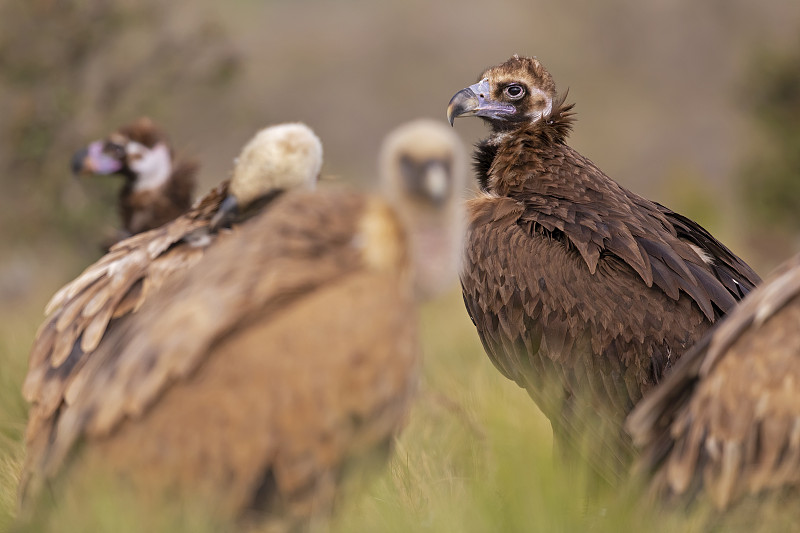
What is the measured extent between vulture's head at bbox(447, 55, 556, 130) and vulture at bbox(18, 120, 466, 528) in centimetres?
268

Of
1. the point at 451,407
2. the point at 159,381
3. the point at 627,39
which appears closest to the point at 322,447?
the point at 159,381

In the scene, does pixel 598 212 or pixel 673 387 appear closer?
pixel 673 387

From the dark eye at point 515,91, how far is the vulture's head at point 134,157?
2189 millimetres

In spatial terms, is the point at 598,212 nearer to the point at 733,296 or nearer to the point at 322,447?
the point at 733,296

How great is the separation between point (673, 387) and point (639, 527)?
574 mm

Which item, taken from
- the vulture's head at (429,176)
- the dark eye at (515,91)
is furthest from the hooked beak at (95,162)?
the dark eye at (515,91)

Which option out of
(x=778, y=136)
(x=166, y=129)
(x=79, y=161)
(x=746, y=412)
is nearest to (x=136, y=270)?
(x=746, y=412)

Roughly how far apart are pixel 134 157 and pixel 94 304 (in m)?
2.64

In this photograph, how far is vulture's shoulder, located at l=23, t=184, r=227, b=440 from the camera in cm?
366

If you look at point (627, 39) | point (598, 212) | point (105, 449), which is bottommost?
point (627, 39)

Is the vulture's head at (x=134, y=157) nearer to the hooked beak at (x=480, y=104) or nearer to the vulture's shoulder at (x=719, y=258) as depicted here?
the hooked beak at (x=480, y=104)

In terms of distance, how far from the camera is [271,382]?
8.27 feet

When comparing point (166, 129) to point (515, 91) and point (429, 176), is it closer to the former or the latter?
point (429, 176)

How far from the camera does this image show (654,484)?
10.7ft
